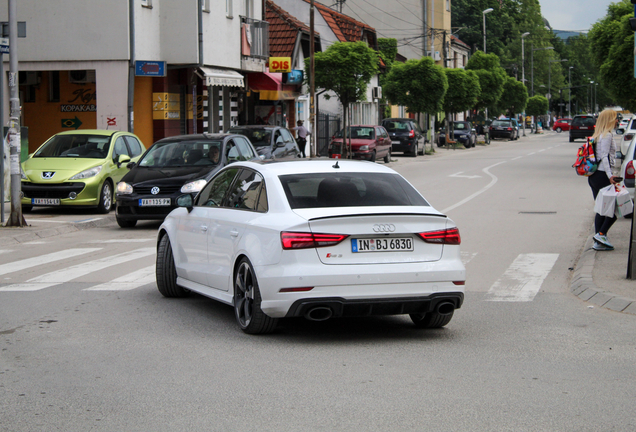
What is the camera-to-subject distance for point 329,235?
22.4 feet

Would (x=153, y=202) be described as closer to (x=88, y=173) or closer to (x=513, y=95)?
(x=88, y=173)

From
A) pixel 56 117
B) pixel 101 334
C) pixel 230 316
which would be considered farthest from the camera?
pixel 56 117

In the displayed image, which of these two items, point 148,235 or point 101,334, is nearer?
point 101,334

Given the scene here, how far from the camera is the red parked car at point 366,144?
38.7 metres

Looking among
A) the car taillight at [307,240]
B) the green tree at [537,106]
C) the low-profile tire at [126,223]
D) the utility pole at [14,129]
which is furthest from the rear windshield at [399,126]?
the green tree at [537,106]

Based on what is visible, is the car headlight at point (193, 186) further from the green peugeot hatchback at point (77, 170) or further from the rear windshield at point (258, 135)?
the rear windshield at point (258, 135)

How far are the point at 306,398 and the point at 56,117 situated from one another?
25640 mm

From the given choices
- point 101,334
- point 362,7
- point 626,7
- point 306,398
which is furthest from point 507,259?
point 362,7

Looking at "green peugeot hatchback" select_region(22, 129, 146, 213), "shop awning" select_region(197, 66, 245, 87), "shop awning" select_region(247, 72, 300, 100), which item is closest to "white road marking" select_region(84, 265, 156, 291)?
"green peugeot hatchback" select_region(22, 129, 146, 213)

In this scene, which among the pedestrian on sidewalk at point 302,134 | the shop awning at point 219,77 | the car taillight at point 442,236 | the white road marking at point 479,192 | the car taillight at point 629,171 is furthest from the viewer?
the pedestrian on sidewalk at point 302,134

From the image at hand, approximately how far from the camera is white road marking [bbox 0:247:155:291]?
10.0 meters

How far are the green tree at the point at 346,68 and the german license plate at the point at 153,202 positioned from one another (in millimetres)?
23296

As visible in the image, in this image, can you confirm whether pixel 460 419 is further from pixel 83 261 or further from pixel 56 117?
pixel 56 117

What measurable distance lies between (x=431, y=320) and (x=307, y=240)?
150 centimetres
